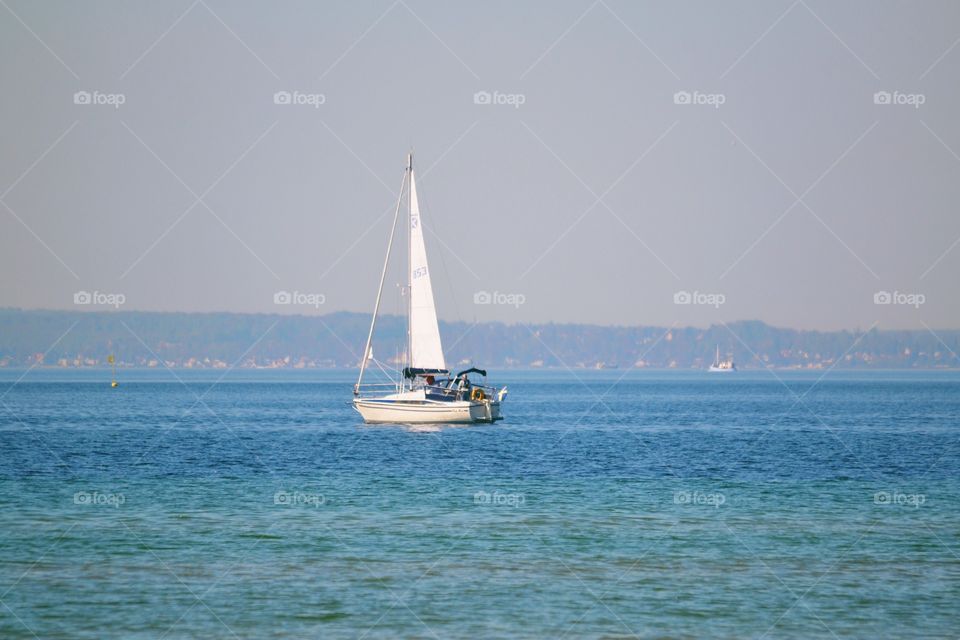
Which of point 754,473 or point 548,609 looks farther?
point 754,473

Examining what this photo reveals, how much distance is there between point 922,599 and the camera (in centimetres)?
2741

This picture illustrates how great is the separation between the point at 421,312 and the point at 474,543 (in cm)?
4948

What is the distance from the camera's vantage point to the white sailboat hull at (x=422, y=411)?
8031 centimetres

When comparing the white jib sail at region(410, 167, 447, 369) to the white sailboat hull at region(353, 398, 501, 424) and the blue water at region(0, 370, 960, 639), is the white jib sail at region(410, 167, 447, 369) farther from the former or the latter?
the blue water at region(0, 370, 960, 639)

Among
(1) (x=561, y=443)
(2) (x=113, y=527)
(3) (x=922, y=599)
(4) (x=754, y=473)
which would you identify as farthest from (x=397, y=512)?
(1) (x=561, y=443)

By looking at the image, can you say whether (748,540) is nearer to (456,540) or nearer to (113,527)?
(456,540)

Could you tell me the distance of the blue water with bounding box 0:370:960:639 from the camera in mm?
25516

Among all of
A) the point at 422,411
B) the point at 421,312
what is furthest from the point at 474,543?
the point at 421,312

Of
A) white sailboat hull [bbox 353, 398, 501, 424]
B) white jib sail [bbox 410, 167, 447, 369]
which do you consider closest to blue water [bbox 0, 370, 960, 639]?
white sailboat hull [bbox 353, 398, 501, 424]

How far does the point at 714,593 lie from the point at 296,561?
11.4m

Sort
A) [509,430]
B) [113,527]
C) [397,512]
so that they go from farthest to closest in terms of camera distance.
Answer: [509,430] → [397,512] → [113,527]

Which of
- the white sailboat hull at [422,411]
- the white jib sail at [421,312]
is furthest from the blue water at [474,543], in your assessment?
the white jib sail at [421,312]

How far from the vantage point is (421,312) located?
83.6 m

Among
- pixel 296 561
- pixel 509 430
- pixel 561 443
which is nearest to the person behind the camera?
pixel 296 561
